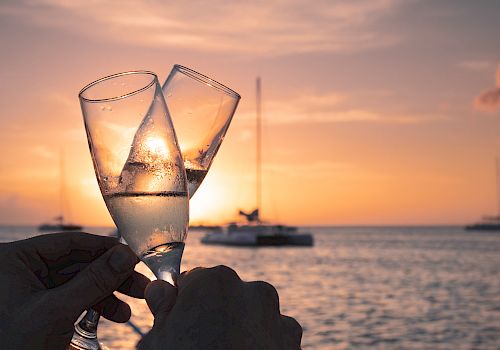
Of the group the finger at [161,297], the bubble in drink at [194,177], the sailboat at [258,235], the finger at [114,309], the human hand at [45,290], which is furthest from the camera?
the sailboat at [258,235]

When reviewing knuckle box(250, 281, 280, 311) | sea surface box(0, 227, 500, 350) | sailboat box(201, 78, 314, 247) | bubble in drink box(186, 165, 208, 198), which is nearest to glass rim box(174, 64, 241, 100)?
bubble in drink box(186, 165, 208, 198)

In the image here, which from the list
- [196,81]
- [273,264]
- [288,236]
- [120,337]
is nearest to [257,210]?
[288,236]

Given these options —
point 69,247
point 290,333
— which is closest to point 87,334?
point 69,247

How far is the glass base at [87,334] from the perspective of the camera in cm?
181

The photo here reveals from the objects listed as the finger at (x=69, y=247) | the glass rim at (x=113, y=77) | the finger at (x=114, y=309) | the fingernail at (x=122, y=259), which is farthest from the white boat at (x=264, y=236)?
the glass rim at (x=113, y=77)

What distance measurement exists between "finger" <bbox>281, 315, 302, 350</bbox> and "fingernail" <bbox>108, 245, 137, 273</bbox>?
0.49 m

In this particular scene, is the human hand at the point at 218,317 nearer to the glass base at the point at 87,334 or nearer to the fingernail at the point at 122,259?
the fingernail at the point at 122,259

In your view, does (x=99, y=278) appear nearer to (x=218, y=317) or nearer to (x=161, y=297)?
(x=161, y=297)

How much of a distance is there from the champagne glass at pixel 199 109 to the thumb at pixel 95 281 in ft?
1.11

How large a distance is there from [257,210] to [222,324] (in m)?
58.4

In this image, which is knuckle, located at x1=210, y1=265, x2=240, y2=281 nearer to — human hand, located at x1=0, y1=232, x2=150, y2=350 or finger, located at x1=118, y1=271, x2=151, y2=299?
human hand, located at x1=0, y1=232, x2=150, y2=350

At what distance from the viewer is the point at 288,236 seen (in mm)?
65688

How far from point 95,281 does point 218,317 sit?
563mm

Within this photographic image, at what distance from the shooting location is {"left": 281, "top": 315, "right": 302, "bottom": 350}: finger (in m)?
1.18
